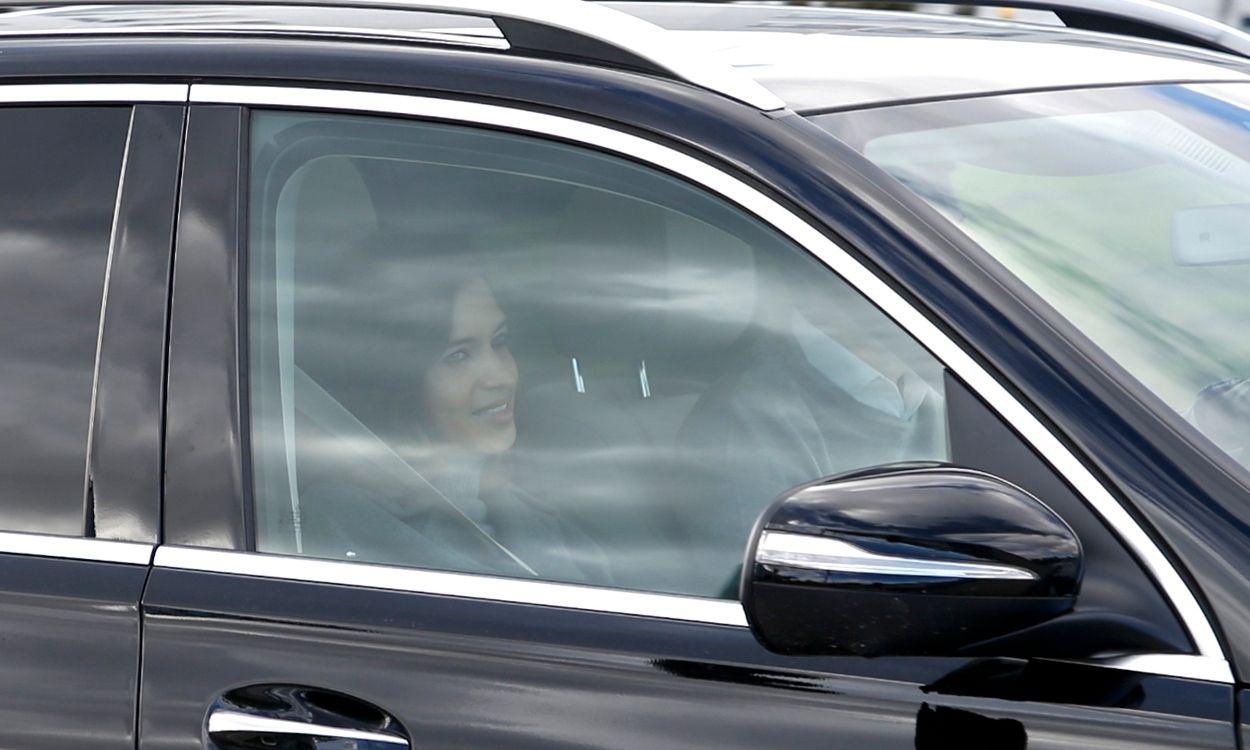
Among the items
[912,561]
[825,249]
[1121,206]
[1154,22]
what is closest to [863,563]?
[912,561]

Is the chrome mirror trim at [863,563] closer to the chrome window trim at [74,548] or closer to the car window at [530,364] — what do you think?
the car window at [530,364]

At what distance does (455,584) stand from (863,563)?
489mm

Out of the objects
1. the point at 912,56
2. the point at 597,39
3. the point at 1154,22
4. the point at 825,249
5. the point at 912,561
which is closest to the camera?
the point at 912,561

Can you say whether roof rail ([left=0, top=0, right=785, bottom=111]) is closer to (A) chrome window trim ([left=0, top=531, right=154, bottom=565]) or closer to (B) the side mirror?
(B) the side mirror

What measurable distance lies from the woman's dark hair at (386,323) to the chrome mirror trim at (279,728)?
355 millimetres

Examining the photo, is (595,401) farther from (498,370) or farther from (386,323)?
(386,323)

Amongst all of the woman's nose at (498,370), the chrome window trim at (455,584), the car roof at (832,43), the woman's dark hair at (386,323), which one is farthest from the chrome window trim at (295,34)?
the chrome window trim at (455,584)

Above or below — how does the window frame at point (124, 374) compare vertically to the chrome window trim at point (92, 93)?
below

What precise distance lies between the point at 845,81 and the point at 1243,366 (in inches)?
22.7

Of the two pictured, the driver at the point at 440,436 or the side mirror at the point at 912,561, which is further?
the driver at the point at 440,436

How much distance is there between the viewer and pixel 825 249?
1.61 metres

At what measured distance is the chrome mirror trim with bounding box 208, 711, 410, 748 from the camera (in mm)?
1623

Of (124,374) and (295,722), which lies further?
(124,374)

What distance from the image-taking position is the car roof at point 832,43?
191 cm
